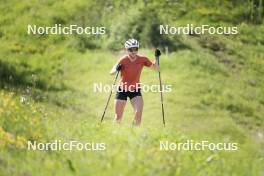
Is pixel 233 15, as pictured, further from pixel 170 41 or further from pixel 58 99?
pixel 58 99

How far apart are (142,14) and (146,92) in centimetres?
401

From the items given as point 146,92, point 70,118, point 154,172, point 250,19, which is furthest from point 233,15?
point 154,172

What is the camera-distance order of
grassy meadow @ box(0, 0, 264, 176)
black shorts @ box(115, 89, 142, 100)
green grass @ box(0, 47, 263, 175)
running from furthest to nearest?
1. black shorts @ box(115, 89, 142, 100)
2. grassy meadow @ box(0, 0, 264, 176)
3. green grass @ box(0, 47, 263, 175)

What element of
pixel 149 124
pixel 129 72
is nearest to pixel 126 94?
pixel 129 72

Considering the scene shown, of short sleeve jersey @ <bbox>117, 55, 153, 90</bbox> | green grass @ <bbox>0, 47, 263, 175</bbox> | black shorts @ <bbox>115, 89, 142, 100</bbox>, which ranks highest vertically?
short sleeve jersey @ <bbox>117, 55, 153, 90</bbox>

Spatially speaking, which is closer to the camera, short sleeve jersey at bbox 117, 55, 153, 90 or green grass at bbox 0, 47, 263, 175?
green grass at bbox 0, 47, 263, 175

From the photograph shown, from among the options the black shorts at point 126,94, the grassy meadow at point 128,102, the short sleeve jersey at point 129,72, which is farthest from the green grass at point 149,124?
the short sleeve jersey at point 129,72

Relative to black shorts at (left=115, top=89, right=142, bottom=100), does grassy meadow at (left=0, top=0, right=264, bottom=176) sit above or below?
below

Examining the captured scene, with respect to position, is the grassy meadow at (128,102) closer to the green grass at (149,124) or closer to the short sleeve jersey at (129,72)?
the green grass at (149,124)

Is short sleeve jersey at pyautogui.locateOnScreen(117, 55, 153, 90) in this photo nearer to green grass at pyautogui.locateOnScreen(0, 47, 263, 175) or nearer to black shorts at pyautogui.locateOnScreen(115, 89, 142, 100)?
black shorts at pyautogui.locateOnScreen(115, 89, 142, 100)

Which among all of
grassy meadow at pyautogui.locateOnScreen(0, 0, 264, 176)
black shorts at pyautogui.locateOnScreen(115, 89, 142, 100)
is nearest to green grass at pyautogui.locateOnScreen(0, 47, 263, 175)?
grassy meadow at pyautogui.locateOnScreen(0, 0, 264, 176)

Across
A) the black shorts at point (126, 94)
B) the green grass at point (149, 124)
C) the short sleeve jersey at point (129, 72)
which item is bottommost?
the green grass at point (149, 124)

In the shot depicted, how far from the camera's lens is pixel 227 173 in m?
19.9

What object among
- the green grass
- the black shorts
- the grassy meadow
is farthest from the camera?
the black shorts
